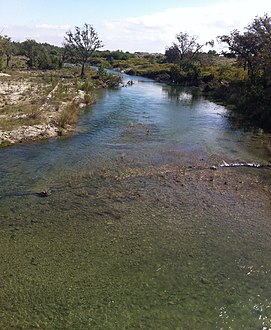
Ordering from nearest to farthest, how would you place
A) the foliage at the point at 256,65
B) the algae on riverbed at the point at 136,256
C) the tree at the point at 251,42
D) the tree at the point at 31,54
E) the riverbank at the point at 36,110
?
the algae on riverbed at the point at 136,256, the riverbank at the point at 36,110, the foliage at the point at 256,65, the tree at the point at 251,42, the tree at the point at 31,54

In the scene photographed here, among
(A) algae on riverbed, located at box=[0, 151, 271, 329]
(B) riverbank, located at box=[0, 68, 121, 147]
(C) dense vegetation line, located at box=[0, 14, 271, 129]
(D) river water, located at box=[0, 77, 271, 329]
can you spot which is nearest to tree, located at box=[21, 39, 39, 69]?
(C) dense vegetation line, located at box=[0, 14, 271, 129]

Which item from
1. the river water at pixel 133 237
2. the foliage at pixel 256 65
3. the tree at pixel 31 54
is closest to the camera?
the river water at pixel 133 237

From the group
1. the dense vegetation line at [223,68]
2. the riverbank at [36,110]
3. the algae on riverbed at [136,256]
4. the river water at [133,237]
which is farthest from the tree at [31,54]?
the algae on riverbed at [136,256]

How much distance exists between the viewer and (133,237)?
14.5m

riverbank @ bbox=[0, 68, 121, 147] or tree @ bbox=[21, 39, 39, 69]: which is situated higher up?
tree @ bbox=[21, 39, 39, 69]

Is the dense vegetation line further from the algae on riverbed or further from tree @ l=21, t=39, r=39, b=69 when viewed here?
the algae on riverbed

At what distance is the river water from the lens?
34.6ft

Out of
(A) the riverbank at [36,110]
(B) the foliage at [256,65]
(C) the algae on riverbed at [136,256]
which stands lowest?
(C) the algae on riverbed at [136,256]

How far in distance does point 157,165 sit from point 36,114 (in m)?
13.6

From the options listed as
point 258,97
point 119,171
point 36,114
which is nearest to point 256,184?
point 119,171

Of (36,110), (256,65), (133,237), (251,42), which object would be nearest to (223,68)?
(251,42)

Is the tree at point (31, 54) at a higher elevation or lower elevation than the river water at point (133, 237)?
higher

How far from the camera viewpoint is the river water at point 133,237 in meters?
10.5

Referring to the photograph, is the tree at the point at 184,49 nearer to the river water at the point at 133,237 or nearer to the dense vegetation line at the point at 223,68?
the dense vegetation line at the point at 223,68
